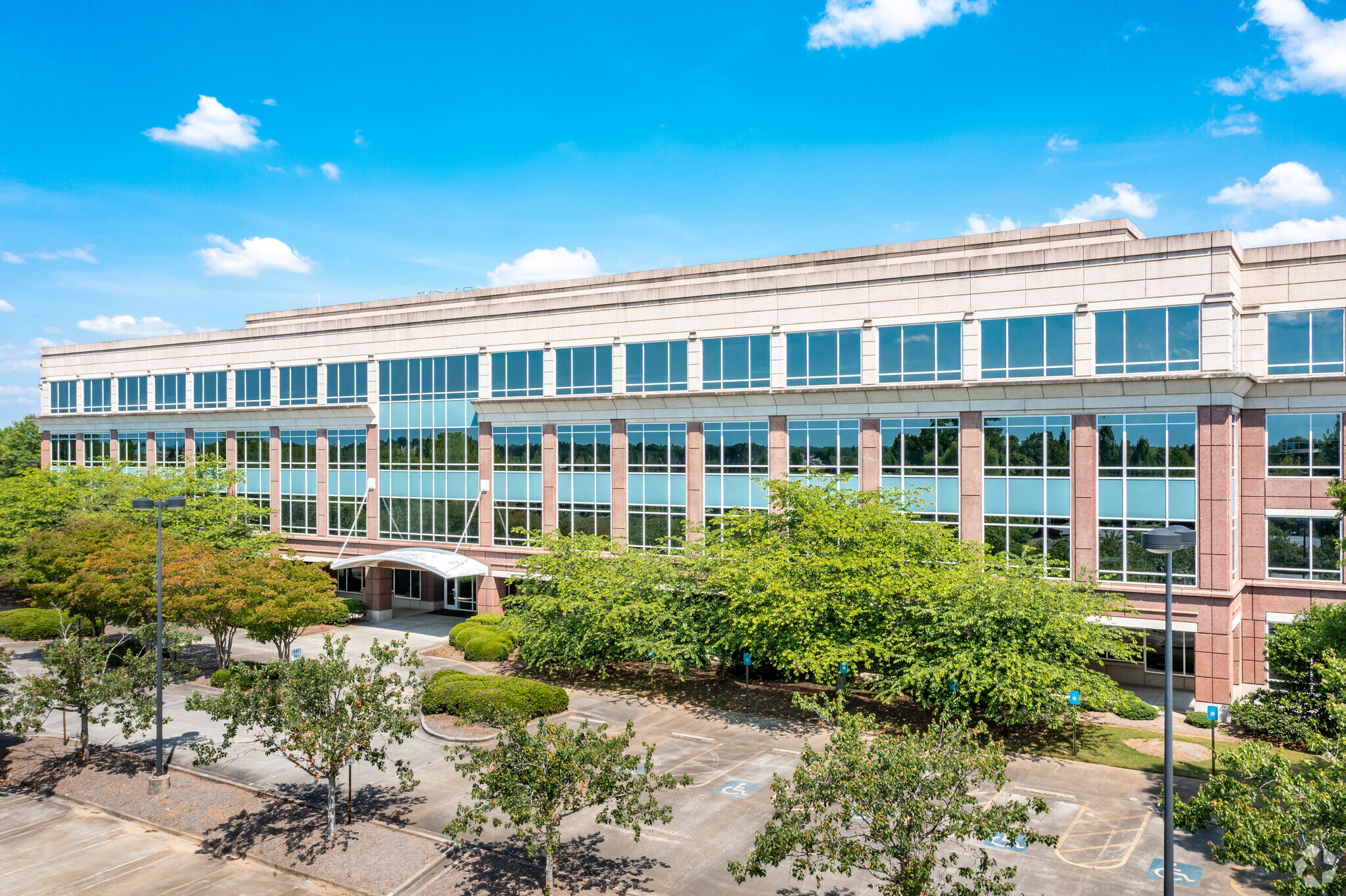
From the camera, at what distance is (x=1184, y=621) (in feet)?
106

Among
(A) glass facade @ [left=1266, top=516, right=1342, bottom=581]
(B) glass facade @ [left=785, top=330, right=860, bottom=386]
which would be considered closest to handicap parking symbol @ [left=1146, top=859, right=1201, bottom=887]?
→ (A) glass facade @ [left=1266, top=516, right=1342, bottom=581]

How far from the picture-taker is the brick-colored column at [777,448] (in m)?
39.2

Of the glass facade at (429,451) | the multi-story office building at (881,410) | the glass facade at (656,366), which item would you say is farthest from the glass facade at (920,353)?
the glass facade at (429,451)

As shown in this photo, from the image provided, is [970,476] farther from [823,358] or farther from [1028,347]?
[823,358]

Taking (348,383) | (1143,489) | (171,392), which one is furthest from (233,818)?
(171,392)

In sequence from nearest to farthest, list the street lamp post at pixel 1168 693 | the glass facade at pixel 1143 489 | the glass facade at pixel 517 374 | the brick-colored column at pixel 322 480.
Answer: the street lamp post at pixel 1168 693 → the glass facade at pixel 1143 489 → the glass facade at pixel 517 374 → the brick-colored column at pixel 322 480

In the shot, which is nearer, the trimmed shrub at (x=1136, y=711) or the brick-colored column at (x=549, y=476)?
the trimmed shrub at (x=1136, y=711)

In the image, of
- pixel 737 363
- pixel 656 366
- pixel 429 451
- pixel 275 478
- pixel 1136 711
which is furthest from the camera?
pixel 275 478

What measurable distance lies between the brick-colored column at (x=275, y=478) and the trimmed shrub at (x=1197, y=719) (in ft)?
158

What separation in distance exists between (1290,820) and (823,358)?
27138 mm

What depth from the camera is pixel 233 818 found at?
23.2m

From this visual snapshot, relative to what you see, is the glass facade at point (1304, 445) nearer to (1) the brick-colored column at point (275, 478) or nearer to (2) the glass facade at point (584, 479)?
(2) the glass facade at point (584, 479)

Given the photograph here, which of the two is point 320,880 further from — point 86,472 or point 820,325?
point 86,472

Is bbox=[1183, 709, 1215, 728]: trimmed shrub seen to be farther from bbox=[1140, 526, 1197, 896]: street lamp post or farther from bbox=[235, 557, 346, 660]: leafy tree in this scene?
bbox=[235, 557, 346, 660]: leafy tree
